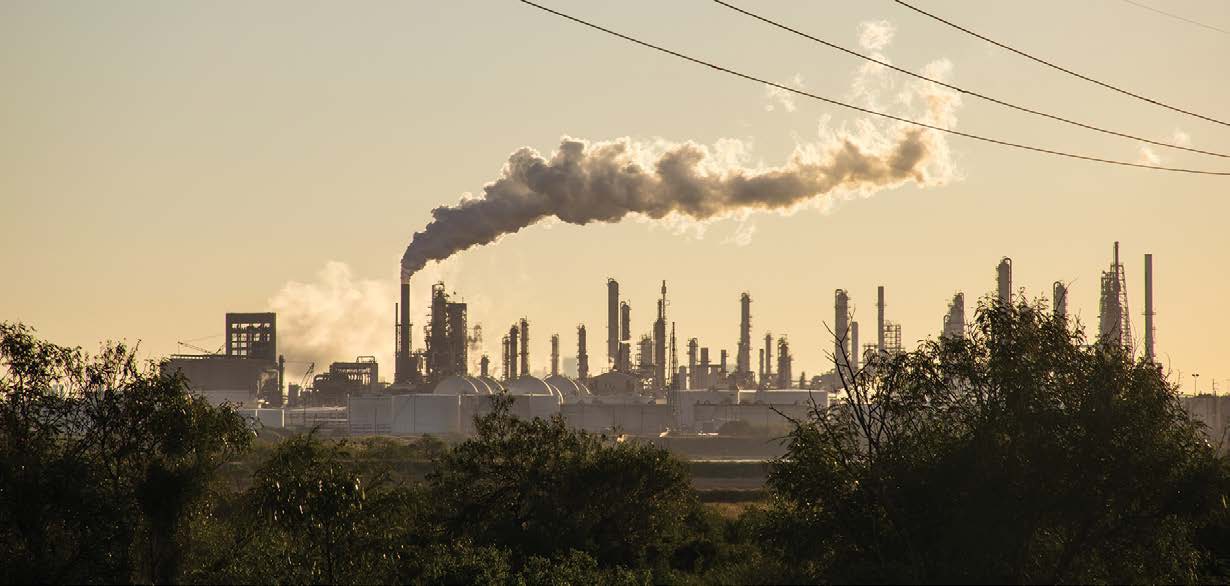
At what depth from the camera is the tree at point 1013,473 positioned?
2681 centimetres

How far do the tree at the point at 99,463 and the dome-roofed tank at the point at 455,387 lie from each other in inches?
4749

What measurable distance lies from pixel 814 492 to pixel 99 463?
15.9 m

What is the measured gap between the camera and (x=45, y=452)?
3291 centimetres

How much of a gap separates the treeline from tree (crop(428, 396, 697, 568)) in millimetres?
196

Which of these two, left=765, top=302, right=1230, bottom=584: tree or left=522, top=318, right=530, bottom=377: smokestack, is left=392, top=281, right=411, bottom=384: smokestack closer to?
left=522, top=318, right=530, bottom=377: smokestack

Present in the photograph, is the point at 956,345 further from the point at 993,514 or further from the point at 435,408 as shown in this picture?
the point at 435,408

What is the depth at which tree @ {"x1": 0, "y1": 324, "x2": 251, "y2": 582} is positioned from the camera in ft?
103

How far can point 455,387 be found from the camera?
6161 inches

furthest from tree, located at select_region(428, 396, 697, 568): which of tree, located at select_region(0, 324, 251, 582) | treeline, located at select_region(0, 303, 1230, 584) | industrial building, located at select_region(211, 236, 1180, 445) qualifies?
industrial building, located at select_region(211, 236, 1180, 445)

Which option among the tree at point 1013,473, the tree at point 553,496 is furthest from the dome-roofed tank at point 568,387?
the tree at point 1013,473

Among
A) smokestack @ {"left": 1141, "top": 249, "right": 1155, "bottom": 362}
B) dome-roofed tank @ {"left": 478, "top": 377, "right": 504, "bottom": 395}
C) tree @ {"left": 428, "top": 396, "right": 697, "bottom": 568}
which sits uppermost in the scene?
smokestack @ {"left": 1141, "top": 249, "right": 1155, "bottom": 362}

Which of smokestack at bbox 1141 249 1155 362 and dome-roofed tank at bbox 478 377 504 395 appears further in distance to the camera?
dome-roofed tank at bbox 478 377 504 395

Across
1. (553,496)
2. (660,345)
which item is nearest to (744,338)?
(660,345)

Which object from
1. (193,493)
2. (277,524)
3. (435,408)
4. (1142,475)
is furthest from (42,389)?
(435,408)
